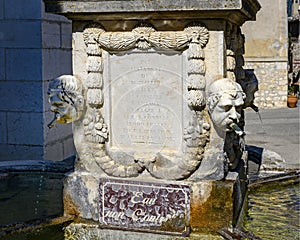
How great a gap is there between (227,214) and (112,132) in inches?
33.0

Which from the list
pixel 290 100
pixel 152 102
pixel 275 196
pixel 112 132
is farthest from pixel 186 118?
pixel 290 100

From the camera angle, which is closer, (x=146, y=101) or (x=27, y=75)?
(x=146, y=101)

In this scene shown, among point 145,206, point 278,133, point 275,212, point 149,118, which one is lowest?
point 275,212

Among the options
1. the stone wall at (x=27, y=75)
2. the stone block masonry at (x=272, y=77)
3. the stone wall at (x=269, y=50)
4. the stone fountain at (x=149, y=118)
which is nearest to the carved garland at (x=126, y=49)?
the stone fountain at (x=149, y=118)

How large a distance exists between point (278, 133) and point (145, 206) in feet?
24.3

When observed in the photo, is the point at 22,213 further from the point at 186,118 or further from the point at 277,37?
the point at 277,37

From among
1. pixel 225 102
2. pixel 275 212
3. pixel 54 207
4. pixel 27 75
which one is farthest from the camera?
pixel 27 75

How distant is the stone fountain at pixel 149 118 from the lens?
3.44 meters

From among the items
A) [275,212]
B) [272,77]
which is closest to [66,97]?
[275,212]

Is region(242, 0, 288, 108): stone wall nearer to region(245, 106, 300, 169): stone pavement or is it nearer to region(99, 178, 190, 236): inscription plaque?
region(245, 106, 300, 169): stone pavement

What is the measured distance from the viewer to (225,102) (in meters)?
3.31

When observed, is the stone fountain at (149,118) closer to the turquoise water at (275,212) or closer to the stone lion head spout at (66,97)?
the stone lion head spout at (66,97)

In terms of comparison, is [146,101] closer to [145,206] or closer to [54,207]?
[145,206]

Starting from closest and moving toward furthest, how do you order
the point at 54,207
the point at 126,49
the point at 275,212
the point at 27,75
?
the point at 126,49
the point at 275,212
the point at 54,207
the point at 27,75
